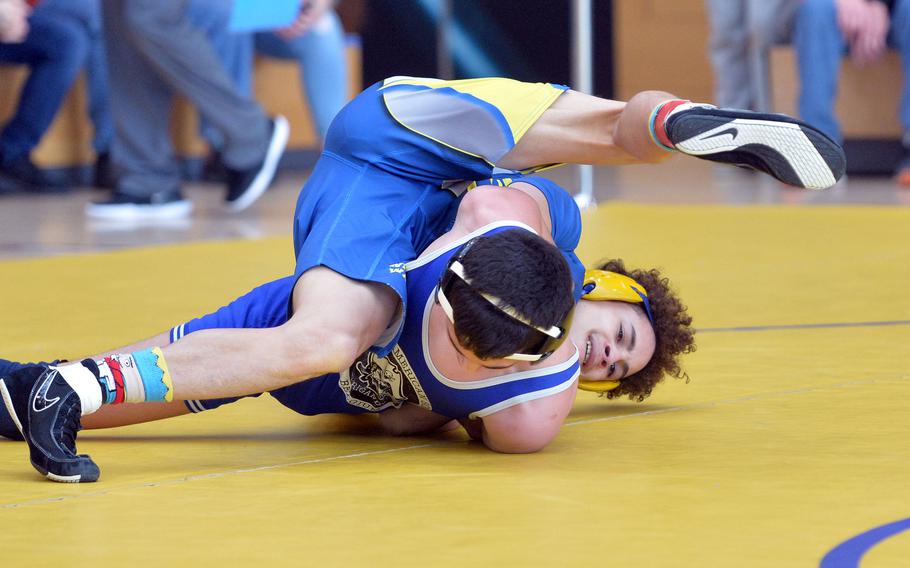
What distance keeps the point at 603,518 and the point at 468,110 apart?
0.95 metres

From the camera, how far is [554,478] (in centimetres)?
205

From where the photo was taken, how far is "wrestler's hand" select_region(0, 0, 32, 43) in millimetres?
5867

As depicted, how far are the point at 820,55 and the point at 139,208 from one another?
9.57ft

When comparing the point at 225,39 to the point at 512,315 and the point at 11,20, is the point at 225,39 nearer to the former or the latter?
the point at 11,20

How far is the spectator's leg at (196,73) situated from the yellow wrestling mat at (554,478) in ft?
6.66

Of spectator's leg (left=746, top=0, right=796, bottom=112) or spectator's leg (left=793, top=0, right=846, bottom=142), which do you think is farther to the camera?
spectator's leg (left=746, top=0, right=796, bottom=112)

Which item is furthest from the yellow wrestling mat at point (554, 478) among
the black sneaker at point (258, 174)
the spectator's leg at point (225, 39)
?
the spectator's leg at point (225, 39)

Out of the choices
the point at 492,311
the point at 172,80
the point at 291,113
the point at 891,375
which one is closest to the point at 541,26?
the point at 291,113

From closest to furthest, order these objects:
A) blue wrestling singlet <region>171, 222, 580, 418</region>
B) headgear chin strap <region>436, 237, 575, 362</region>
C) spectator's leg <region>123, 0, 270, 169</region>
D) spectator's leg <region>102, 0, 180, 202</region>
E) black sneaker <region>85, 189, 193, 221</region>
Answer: headgear chin strap <region>436, 237, 575, 362</region>, blue wrestling singlet <region>171, 222, 580, 418</region>, spectator's leg <region>123, 0, 270, 169</region>, spectator's leg <region>102, 0, 180, 202</region>, black sneaker <region>85, 189, 193, 221</region>

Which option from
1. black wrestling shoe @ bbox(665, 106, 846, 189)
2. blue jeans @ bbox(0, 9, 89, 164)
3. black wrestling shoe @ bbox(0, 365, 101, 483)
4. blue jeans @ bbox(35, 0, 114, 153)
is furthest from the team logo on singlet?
blue jeans @ bbox(35, 0, 114, 153)

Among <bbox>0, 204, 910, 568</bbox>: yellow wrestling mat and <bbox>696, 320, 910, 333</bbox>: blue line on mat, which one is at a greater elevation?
<bbox>0, 204, 910, 568</bbox>: yellow wrestling mat

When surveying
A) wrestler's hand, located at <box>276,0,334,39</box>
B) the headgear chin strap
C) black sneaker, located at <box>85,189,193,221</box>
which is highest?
wrestler's hand, located at <box>276,0,334,39</box>

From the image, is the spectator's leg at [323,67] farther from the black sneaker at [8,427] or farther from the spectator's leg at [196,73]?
the black sneaker at [8,427]

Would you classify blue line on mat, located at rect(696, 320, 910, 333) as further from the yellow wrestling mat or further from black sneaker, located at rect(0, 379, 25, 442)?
black sneaker, located at rect(0, 379, 25, 442)
